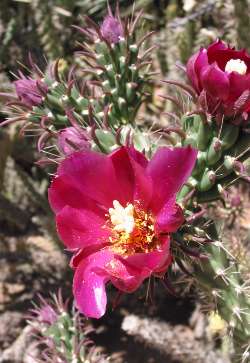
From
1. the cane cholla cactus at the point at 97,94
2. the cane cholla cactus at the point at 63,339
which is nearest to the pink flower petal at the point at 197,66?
the cane cholla cactus at the point at 97,94

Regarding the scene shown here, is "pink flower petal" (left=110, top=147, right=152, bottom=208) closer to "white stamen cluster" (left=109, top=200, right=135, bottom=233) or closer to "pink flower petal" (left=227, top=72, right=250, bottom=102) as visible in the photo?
"white stamen cluster" (left=109, top=200, right=135, bottom=233)

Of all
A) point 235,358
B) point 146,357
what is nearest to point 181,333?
point 146,357

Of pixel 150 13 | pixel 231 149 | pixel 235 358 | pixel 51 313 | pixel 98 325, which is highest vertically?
pixel 231 149

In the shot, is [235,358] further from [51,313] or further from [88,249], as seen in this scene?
[88,249]

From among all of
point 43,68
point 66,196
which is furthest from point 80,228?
point 43,68

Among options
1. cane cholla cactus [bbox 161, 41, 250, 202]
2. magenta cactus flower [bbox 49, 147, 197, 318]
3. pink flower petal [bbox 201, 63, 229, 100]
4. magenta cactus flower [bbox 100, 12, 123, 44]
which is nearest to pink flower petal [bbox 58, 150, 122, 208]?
magenta cactus flower [bbox 49, 147, 197, 318]

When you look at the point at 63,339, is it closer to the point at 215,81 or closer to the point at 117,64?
the point at 117,64

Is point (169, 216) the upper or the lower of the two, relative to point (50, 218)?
upper

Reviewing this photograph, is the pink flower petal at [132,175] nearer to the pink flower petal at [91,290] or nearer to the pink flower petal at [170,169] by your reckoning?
the pink flower petal at [170,169]

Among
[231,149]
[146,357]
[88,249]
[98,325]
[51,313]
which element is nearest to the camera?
[88,249]
